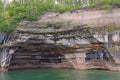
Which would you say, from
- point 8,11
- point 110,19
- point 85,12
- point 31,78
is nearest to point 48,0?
point 8,11

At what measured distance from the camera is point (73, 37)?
27.3m

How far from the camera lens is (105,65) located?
88.5ft

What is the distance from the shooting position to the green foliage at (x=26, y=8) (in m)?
27.5

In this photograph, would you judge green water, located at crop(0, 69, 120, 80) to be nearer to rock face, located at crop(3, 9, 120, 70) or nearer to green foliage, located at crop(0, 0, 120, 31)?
rock face, located at crop(3, 9, 120, 70)

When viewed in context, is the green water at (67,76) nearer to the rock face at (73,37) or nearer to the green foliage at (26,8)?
the rock face at (73,37)

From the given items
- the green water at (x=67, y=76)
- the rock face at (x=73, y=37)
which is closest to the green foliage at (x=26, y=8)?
the rock face at (x=73, y=37)

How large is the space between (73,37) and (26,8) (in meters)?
6.65

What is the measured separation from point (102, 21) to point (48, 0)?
10.0 meters

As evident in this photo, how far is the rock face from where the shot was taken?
85.7 ft

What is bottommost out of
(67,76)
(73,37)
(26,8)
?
(67,76)

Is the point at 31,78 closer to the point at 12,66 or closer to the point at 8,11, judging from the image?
the point at 12,66

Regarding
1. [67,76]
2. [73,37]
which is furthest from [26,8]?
[67,76]

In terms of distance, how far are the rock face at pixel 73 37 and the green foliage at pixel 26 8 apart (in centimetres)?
76

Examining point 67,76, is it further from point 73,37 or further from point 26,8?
point 26,8
